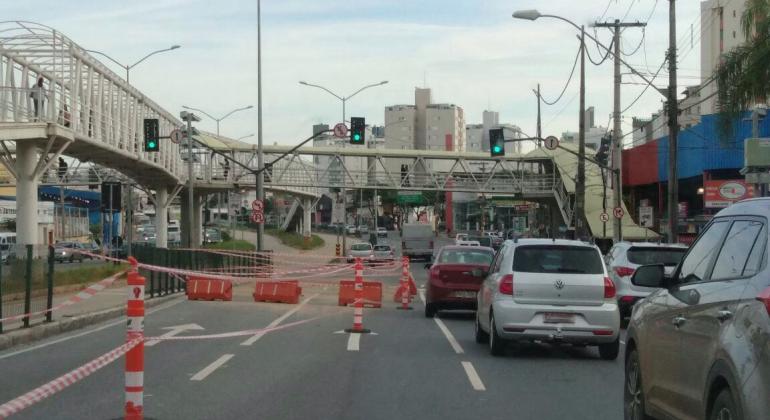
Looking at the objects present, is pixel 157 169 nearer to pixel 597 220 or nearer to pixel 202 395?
pixel 597 220

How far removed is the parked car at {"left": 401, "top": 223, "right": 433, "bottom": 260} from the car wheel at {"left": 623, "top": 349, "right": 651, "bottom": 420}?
5432cm

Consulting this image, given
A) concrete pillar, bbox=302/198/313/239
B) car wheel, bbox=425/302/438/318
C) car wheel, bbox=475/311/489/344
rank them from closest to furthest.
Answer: car wheel, bbox=475/311/489/344 < car wheel, bbox=425/302/438/318 < concrete pillar, bbox=302/198/313/239

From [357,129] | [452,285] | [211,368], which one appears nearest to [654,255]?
[452,285]

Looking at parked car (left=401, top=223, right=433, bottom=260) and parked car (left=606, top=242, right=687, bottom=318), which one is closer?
parked car (left=606, top=242, right=687, bottom=318)

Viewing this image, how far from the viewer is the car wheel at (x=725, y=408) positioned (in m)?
4.87

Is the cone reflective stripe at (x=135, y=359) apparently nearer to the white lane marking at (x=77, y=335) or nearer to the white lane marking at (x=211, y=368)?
the white lane marking at (x=211, y=368)

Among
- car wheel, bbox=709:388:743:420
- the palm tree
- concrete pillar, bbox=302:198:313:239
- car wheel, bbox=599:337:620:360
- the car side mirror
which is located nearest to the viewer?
car wheel, bbox=709:388:743:420

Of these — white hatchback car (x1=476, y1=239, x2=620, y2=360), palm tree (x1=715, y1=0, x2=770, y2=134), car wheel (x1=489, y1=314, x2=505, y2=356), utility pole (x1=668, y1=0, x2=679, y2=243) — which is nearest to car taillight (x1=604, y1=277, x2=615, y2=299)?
white hatchback car (x1=476, y1=239, x2=620, y2=360)

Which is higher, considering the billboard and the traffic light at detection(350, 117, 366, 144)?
the traffic light at detection(350, 117, 366, 144)

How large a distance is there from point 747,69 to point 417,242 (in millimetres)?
43125

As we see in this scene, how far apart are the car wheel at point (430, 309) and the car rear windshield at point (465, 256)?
99 cm

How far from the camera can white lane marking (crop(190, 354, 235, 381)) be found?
1141 cm

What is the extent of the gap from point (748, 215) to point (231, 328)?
1324 centimetres

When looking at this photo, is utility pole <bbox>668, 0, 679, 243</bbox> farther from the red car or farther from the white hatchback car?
the white hatchback car
